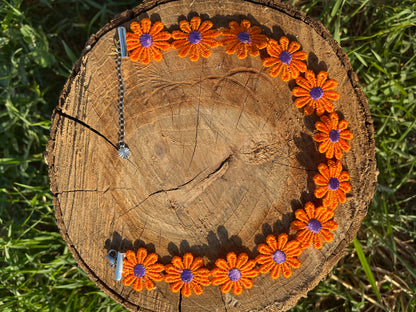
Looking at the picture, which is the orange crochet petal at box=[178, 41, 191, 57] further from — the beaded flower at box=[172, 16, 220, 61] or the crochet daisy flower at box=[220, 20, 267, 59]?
the crochet daisy flower at box=[220, 20, 267, 59]

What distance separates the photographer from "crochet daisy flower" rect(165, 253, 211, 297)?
76.4 inches

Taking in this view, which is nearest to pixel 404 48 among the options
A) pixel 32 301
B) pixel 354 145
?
pixel 354 145

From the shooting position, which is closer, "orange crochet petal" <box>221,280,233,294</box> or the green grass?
"orange crochet petal" <box>221,280,233,294</box>

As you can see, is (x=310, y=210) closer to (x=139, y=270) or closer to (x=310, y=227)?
(x=310, y=227)

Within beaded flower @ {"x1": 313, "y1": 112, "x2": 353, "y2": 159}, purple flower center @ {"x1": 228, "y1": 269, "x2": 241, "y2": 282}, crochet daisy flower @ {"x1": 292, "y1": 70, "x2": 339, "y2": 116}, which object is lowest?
purple flower center @ {"x1": 228, "y1": 269, "x2": 241, "y2": 282}

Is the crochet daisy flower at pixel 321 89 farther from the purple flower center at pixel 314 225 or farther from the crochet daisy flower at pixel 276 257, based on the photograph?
the crochet daisy flower at pixel 276 257

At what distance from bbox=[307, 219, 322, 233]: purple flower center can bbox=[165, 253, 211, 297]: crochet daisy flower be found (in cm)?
57

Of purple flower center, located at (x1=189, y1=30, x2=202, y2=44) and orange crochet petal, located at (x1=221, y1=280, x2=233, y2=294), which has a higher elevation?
purple flower center, located at (x1=189, y1=30, x2=202, y2=44)

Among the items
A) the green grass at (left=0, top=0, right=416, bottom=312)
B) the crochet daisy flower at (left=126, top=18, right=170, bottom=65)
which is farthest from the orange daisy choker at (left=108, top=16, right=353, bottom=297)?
the green grass at (left=0, top=0, right=416, bottom=312)

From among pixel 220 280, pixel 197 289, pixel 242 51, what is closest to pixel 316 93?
pixel 242 51

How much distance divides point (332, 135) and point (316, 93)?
0.23 meters

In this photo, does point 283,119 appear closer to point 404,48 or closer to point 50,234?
point 404,48

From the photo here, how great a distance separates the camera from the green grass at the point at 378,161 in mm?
2420

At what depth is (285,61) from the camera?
1932 millimetres
